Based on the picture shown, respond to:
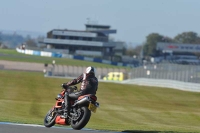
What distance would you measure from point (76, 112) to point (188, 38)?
153588mm

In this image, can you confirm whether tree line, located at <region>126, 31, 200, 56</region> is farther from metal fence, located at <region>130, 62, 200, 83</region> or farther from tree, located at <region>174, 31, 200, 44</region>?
metal fence, located at <region>130, 62, 200, 83</region>

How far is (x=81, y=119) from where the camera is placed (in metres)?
13.3

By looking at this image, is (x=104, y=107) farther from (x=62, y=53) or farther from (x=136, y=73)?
(x=62, y=53)

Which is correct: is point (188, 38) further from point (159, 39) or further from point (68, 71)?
point (68, 71)

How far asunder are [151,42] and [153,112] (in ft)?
470

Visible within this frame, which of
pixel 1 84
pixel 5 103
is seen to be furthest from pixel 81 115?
pixel 1 84

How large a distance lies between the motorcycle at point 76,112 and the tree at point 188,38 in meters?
141

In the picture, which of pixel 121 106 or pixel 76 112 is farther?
pixel 121 106

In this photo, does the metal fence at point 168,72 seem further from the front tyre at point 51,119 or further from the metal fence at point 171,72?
the front tyre at point 51,119

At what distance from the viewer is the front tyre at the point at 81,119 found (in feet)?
43.2

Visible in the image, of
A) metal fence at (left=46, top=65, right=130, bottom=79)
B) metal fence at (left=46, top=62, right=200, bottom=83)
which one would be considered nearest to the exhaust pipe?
metal fence at (left=46, top=62, right=200, bottom=83)

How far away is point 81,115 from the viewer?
13.4 metres

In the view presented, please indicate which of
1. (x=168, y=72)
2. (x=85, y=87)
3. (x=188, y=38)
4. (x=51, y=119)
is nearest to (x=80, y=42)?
(x=188, y=38)

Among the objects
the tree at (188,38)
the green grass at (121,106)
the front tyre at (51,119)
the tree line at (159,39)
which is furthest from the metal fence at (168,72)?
the tree line at (159,39)
